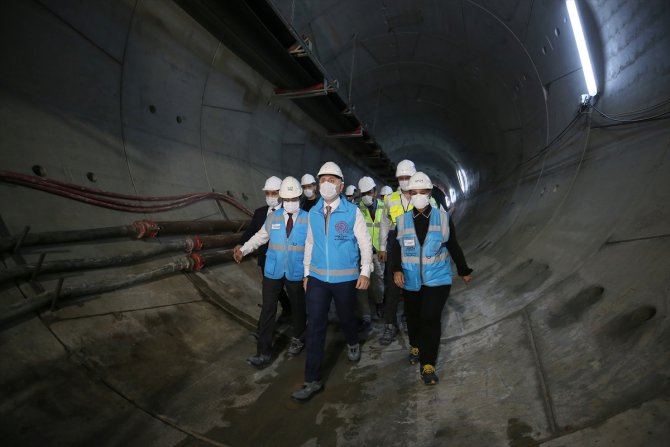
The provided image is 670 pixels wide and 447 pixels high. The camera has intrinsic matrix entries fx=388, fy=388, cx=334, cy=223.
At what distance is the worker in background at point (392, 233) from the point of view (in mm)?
4293

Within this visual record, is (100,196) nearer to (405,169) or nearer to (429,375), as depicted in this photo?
(405,169)

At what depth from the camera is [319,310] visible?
3.13m

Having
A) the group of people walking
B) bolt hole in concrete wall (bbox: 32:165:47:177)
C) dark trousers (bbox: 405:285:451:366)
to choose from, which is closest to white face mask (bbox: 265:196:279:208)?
the group of people walking

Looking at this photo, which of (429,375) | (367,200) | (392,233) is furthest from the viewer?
(367,200)

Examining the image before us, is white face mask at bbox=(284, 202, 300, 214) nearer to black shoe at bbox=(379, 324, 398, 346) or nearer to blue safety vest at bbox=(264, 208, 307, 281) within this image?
blue safety vest at bbox=(264, 208, 307, 281)

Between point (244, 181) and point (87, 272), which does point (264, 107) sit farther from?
point (87, 272)

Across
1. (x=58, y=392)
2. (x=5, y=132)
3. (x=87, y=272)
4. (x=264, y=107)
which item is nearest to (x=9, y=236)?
(x=87, y=272)

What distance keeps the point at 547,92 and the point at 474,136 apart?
5.21m

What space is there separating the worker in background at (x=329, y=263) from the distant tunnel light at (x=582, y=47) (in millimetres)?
3901

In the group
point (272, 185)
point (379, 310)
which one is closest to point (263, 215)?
point (272, 185)

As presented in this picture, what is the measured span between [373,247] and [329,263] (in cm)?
257

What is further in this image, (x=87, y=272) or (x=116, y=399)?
(x=87, y=272)

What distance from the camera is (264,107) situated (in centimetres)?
728

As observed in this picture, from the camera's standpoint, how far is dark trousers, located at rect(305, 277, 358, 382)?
3078mm
